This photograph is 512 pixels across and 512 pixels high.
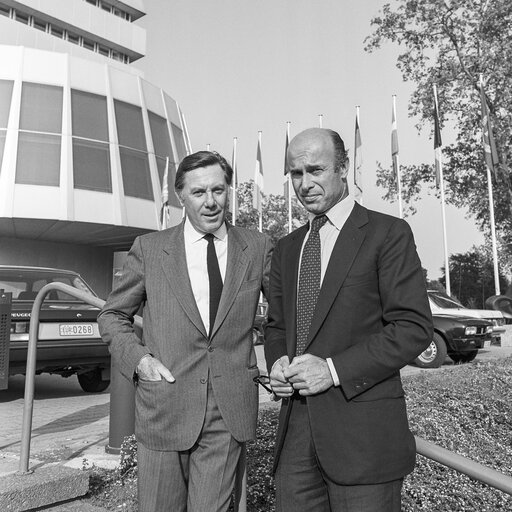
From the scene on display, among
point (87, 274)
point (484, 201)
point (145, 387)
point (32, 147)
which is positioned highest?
point (32, 147)

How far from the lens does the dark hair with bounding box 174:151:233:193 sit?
7.51 ft

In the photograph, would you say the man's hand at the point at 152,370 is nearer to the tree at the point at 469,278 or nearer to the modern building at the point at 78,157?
the modern building at the point at 78,157

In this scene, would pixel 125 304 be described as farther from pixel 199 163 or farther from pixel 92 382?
pixel 92 382

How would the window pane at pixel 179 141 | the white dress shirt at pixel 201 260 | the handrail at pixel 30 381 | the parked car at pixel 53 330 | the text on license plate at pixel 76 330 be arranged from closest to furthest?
the white dress shirt at pixel 201 260 < the handrail at pixel 30 381 < the parked car at pixel 53 330 < the text on license plate at pixel 76 330 < the window pane at pixel 179 141

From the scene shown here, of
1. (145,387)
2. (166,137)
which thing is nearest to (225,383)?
(145,387)

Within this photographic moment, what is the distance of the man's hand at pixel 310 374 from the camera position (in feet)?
6.00

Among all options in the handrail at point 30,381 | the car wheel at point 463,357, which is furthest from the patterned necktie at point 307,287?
the car wheel at point 463,357

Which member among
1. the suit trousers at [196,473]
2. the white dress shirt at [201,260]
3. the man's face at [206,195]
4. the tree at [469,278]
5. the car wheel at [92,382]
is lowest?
the car wheel at [92,382]

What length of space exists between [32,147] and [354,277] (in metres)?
26.8

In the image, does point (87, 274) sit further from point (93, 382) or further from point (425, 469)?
point (425, 469)

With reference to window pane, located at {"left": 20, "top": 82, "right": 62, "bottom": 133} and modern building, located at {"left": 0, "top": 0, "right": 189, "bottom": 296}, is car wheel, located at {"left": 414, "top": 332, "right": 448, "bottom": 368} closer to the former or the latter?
modern building, located at {"left": 0, "top": 0, "right": 189, "bottom": 296}

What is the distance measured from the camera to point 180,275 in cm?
226

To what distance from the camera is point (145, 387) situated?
219 cm

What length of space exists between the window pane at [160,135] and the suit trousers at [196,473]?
94.2 feet
